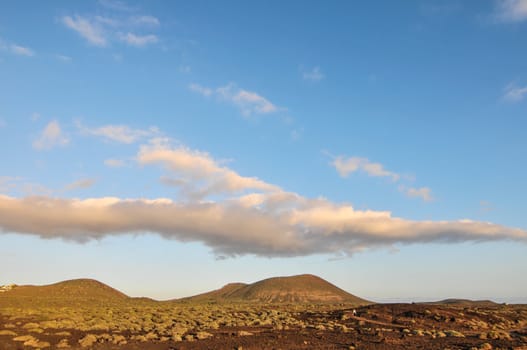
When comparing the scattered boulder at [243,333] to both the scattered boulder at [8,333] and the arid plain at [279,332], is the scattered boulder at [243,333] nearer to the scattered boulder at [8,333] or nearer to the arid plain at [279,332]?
the arid plain at [279,332]

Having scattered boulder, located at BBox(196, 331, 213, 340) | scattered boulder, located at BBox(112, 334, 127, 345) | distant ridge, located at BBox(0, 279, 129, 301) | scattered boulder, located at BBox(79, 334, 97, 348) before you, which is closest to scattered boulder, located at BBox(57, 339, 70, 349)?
scattered boulder, located at BBox(79, 334, 97, 348)

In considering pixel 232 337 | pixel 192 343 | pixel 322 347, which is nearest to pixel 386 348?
pixel 322 347

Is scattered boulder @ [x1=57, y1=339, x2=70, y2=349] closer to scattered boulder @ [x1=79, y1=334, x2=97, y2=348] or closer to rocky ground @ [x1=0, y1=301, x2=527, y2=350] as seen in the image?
rocky ground @ [x1=0, y1=301, x2=527, y2=350]

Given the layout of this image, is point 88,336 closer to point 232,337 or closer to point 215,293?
point 232,337

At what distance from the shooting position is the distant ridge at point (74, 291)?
332 ft

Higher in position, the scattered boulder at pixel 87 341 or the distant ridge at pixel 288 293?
the distant ridge at pixel 288 293

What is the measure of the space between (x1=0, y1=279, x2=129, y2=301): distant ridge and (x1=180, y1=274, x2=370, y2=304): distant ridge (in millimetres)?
48055

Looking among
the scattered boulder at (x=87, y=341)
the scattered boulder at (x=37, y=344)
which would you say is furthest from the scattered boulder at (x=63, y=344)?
the scattered boulder at (x=87, y=341)

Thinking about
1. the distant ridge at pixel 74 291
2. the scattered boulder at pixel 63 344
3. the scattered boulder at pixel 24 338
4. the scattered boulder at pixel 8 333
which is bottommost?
the scattered boulder at pixel 63 344

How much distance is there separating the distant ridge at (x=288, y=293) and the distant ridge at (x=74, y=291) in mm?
48055

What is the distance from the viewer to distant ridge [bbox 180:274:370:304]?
169 m

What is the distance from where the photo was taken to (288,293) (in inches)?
6939

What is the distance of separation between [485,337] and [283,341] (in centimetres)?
1929

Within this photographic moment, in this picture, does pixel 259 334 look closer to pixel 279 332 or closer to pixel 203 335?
pixel 279 332
